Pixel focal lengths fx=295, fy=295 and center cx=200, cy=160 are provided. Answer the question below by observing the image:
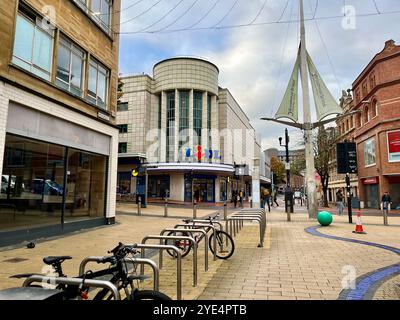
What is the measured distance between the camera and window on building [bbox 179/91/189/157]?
36906mm

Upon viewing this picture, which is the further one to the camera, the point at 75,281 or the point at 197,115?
the point at 197,115

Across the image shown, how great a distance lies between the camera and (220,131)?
40.6 metres

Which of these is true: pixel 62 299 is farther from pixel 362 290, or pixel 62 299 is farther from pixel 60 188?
pixel 60 188

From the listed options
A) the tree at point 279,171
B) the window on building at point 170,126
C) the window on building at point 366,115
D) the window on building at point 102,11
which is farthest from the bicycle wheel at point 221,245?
the tree at point 279,171

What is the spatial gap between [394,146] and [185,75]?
2405 centimetres

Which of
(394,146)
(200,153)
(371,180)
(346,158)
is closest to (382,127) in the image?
(394,146)

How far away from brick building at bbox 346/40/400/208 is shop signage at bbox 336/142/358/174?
14.5 metres

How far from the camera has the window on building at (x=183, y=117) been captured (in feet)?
121

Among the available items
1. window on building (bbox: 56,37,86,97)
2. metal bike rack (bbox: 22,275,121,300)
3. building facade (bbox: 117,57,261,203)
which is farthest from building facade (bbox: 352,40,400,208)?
metal bike rack (bbox: 22,275,121,300)

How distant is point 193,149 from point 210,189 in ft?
17.6

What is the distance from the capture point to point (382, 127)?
27688mm

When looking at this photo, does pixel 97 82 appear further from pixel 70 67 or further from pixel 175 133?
pixel 175 133

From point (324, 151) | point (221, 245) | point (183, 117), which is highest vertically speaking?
point (183, 117)
